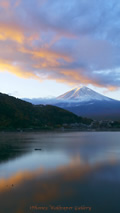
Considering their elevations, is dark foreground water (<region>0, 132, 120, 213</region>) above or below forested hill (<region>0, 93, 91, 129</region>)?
below

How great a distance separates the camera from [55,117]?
141m

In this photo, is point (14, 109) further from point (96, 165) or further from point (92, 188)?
point (92, 188)

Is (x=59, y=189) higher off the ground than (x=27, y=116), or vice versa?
(x=27, y=116)

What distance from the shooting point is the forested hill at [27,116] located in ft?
353

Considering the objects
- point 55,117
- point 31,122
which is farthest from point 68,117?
point 31,122

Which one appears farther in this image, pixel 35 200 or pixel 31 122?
pixel 31 122

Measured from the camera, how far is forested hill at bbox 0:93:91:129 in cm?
10759

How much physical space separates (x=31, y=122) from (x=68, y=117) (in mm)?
37448

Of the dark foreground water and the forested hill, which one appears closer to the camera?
the dark foreground water

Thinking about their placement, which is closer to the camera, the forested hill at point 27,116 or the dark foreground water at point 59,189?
the dark foreground water at point 59,189

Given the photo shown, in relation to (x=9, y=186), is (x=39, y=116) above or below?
above

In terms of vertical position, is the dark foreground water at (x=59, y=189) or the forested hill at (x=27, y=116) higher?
the forested hill at (x=27, y=116)

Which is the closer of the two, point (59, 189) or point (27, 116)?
point (59, 189)

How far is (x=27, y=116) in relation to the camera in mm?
120375
